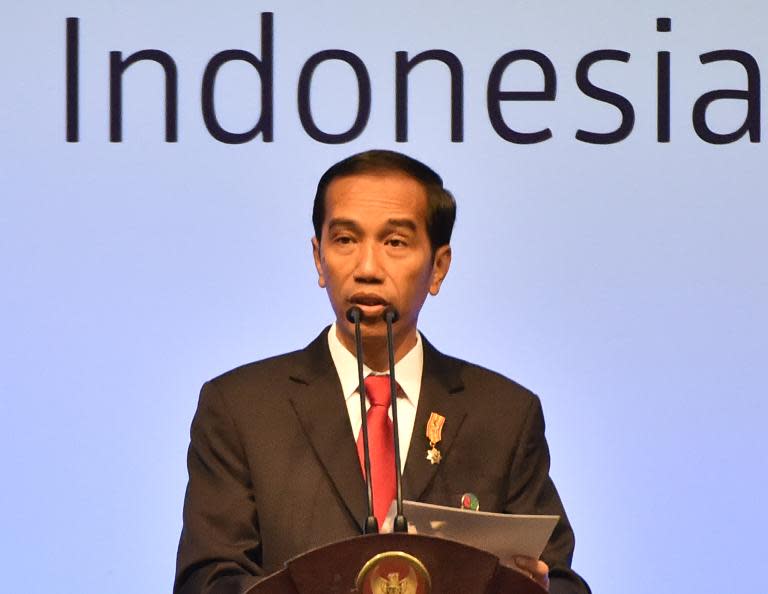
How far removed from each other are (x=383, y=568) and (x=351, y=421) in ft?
2.32

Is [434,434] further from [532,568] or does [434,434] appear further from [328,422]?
[532,568]

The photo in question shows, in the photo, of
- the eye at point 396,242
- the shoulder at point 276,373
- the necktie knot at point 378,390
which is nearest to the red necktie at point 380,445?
the necktie knot at point 378,390

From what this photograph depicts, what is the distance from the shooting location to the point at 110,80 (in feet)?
11.5

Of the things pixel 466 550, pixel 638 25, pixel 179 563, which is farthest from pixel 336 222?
pixel 638 25

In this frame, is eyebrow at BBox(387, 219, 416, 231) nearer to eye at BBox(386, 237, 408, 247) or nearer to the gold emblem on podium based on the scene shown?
eye at BBox(386, 237, 408, 247)

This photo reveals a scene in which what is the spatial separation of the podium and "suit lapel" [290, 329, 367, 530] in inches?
21.2

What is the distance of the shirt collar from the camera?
2.62 meters

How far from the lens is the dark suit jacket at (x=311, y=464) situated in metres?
2.42

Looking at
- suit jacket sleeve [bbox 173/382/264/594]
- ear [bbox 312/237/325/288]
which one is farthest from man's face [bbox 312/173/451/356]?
suit jacket sleeve [bbox 173/382/264/594]

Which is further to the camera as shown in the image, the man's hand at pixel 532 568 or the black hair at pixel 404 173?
the black hair at pixel 404 173

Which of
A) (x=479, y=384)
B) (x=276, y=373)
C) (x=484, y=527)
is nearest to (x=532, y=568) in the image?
(x=484, y=527)

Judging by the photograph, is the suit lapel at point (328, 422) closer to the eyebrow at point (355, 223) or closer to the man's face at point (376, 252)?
the man's face at point (376, 252)

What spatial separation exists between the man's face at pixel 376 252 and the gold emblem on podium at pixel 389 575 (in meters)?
0.68

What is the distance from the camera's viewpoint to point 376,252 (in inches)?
99.8
